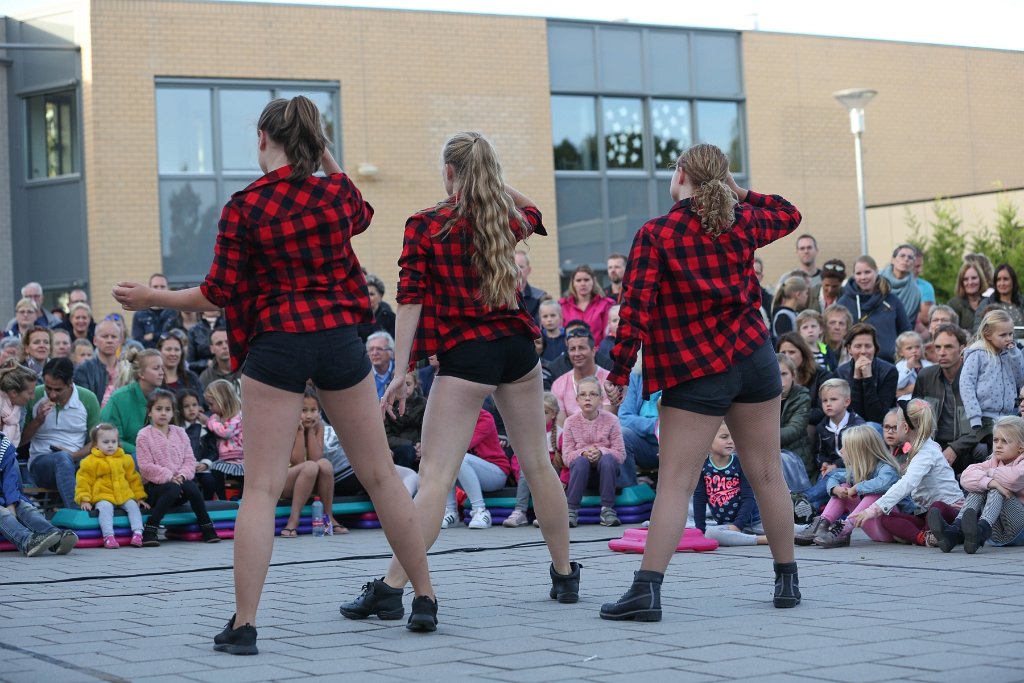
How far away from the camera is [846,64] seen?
25.7m

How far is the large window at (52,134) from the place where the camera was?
20.9 m

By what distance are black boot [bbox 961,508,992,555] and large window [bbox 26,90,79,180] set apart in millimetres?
16295

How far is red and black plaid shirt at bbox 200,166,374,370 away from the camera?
4.95 metres

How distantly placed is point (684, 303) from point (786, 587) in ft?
4.17

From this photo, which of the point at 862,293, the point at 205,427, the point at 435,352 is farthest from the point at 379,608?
the point at 862,293

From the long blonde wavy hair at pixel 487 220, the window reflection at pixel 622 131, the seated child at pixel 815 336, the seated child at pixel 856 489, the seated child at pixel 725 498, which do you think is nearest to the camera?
the long blonde wavy hair at pixel 487 220

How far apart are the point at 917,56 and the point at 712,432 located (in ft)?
75.3

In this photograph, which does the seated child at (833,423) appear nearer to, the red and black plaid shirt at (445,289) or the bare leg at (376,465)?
the red and black plaid shirt at (445,289)

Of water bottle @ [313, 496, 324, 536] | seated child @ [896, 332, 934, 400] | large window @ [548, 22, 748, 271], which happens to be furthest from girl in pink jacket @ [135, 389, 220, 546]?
large window @ [548, 22, 748, 271]

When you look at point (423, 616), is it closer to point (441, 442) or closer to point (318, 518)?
point (441, 442)

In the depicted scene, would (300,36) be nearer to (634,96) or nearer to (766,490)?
(634,96)

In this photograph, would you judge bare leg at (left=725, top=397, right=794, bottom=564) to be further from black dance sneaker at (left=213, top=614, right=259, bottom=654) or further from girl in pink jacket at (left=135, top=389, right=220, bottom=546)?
girl in pink jacket at (left=135, top=389, right=220, bottom=546)

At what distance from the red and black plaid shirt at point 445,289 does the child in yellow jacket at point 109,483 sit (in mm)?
5047

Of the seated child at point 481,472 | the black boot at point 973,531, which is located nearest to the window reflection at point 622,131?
the seated child at point 481,472
